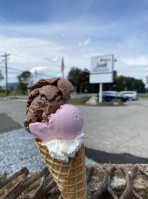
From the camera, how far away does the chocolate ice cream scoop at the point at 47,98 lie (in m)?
1.09

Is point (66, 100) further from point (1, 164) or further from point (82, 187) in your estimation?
point (1, 164)

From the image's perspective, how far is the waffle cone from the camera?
1.16 m

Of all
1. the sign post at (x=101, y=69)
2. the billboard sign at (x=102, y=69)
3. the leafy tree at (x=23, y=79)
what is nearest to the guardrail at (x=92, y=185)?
the sign post at (x=101, y=69)

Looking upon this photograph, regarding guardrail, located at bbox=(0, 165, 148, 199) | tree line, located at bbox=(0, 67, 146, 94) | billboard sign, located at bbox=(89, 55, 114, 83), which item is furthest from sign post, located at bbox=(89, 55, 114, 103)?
guardrail, located at bbox=(0, 165, 148, 199)

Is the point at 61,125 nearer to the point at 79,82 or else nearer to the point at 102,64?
the point at 102,64

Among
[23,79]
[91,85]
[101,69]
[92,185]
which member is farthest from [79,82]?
[92,185]

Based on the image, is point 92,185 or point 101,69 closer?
point 92,185

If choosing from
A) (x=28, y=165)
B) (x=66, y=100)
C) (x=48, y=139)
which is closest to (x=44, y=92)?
(x=66, y=100)

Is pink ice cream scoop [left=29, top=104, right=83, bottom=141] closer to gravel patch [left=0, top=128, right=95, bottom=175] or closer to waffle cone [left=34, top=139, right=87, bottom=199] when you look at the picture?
waffle cone [left=34, top=139, right=87, bottom=199]

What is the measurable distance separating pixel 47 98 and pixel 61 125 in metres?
0.20

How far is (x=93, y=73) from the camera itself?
17266 millimetres

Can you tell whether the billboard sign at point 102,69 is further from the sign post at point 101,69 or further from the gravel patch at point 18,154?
the gravel patch at point 18,154

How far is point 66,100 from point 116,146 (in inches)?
125

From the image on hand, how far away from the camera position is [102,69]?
16703 millimetres
